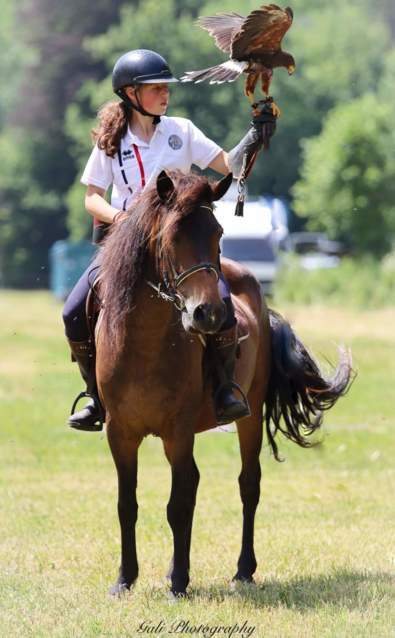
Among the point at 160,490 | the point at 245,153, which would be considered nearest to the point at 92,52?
the point at 160,490

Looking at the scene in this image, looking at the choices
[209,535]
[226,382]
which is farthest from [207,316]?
[209,535]

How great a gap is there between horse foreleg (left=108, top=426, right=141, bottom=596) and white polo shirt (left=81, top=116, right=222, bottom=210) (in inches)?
56.3

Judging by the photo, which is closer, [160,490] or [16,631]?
[16,631]

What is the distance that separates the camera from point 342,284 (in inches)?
1577

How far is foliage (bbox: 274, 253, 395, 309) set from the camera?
37812 millimetres

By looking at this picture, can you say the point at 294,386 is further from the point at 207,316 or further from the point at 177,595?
the point at 207,316

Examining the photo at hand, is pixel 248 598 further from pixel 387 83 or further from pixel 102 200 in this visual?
pixel 387 83

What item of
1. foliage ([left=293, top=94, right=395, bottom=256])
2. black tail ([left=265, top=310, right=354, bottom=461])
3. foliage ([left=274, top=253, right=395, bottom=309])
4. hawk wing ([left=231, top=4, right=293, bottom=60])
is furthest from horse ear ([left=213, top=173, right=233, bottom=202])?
foliage ([left=293, top=94, right=395, bottom=256])

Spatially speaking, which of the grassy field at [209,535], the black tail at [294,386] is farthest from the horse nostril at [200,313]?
the black tail at [294,386]

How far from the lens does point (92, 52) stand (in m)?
62.8

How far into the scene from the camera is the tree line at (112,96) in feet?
178

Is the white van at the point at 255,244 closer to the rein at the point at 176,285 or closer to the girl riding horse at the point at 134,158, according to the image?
the girl riding horse at the point at 134,158

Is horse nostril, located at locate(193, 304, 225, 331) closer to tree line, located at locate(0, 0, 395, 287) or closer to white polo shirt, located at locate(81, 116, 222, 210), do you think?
white polo shirt, located at locate(81, 116, 222, 210)

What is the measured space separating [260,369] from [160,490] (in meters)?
3.66
